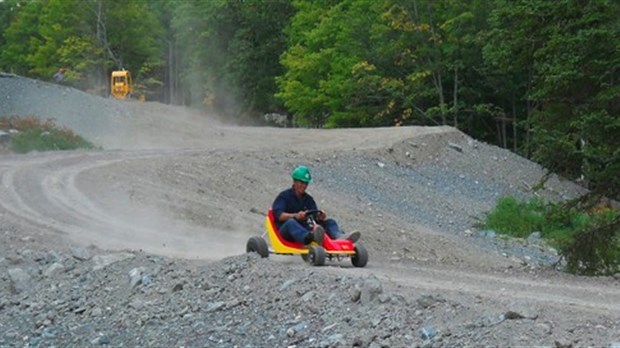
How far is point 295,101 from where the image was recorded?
206 feet

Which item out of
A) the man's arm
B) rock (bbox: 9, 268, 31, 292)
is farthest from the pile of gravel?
the man's arm

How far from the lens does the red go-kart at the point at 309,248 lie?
1588cm

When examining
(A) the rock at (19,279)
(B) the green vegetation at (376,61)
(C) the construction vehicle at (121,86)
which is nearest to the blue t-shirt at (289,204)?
(A) the rock at (19,279)

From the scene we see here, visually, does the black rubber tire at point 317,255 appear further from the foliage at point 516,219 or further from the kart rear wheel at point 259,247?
the foliage at point 516,219

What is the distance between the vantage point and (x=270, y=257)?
16.7 meters

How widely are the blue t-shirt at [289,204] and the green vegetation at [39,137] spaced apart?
20.0m

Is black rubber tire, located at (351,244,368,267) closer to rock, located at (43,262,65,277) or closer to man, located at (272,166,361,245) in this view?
man, located at (272,166,361,245)

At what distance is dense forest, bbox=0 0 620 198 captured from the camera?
86.5 feet

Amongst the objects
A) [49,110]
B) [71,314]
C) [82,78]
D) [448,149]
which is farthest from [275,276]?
[82,78]

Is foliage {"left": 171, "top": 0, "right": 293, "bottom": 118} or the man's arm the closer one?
the man's arm

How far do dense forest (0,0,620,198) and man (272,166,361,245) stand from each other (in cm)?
644

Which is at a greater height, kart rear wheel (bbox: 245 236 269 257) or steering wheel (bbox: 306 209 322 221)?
steering wheel (bbox: 306 209 322 221)

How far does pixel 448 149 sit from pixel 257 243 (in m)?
25.9

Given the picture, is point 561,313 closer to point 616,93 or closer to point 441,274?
point 441,274
